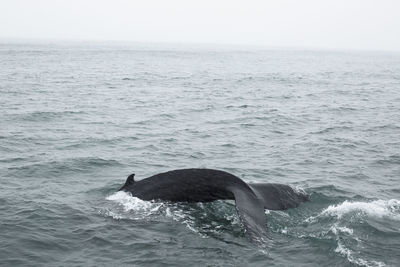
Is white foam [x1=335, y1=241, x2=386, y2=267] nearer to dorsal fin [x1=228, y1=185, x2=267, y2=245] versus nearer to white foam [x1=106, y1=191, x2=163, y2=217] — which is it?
dorsal fin [x1=228, y1=185, x2=267, y2=245]

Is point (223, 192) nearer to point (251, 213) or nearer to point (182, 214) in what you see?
point (251, 213)

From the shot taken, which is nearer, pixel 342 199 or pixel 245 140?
pixel 342 199

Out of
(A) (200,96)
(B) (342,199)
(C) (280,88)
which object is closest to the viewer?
(B) (342,199)

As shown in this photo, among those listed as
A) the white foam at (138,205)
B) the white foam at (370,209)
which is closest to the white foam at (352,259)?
the white foam at (370,209)

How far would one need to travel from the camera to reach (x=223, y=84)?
4716cm

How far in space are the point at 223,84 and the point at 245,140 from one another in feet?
89.2

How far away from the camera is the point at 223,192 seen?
9.03m

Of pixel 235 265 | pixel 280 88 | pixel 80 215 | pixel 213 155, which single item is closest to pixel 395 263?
pixel 235 265

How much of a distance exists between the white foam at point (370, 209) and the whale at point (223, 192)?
132 cm

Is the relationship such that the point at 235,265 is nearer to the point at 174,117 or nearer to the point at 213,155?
the point at 213,155

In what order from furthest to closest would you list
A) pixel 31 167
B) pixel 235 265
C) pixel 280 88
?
pixel 280 88
pixel 31 167
pixel 235 265

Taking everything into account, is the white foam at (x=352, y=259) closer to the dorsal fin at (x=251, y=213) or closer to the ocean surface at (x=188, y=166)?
the ocean surface at (x=188, y=166)

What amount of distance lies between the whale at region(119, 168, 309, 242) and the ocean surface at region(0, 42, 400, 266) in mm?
406

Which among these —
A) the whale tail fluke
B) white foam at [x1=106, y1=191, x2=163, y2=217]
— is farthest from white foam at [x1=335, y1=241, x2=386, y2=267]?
white foam at [x1=106, y1=191, x2=163, y2=217]
